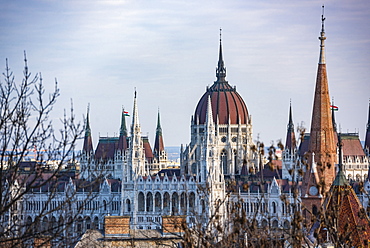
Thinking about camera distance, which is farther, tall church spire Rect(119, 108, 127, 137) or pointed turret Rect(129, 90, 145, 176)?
tall church spire Rect(119, 108, 127, 137)

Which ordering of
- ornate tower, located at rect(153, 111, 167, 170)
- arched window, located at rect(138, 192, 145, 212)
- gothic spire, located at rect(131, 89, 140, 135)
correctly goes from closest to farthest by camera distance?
arched window, located at rect(138, 192, 145, 212), gothic spire, located at rect(131, 89, 140, 135), ornate tower, located at rect(153, 111, 167, 170)

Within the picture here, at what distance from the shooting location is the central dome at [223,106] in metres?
150

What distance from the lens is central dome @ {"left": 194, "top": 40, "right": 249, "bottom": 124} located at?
149875mm

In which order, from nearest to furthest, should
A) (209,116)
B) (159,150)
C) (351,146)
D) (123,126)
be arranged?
(209,116)
(351,146)
(123,126)
(159,150)

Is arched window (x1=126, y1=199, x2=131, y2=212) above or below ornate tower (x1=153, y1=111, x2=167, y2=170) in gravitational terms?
below

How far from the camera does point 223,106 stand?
150 meters

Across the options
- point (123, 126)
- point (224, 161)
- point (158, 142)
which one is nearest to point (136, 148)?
point (224, 161)

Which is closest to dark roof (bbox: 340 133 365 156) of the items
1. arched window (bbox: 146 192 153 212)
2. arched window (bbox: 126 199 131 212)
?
arched window (bbox: 146 192 153 212)

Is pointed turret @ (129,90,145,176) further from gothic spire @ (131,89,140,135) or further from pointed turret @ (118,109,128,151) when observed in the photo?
pointed turret @ (118,109,128,151)

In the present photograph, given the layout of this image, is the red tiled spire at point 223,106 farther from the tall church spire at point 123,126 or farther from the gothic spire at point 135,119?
the tall church spire at point 123,126

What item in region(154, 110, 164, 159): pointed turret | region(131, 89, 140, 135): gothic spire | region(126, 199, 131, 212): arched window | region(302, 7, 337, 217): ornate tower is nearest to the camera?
region(302, 7, 337, 217): ornate tower

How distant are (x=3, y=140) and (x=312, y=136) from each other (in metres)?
50.5

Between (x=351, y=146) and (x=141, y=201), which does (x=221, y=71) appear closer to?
(x=351, y=146)

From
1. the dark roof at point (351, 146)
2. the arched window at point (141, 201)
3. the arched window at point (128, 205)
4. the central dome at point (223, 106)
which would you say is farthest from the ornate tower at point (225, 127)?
the dark roof at point (351, 146)
